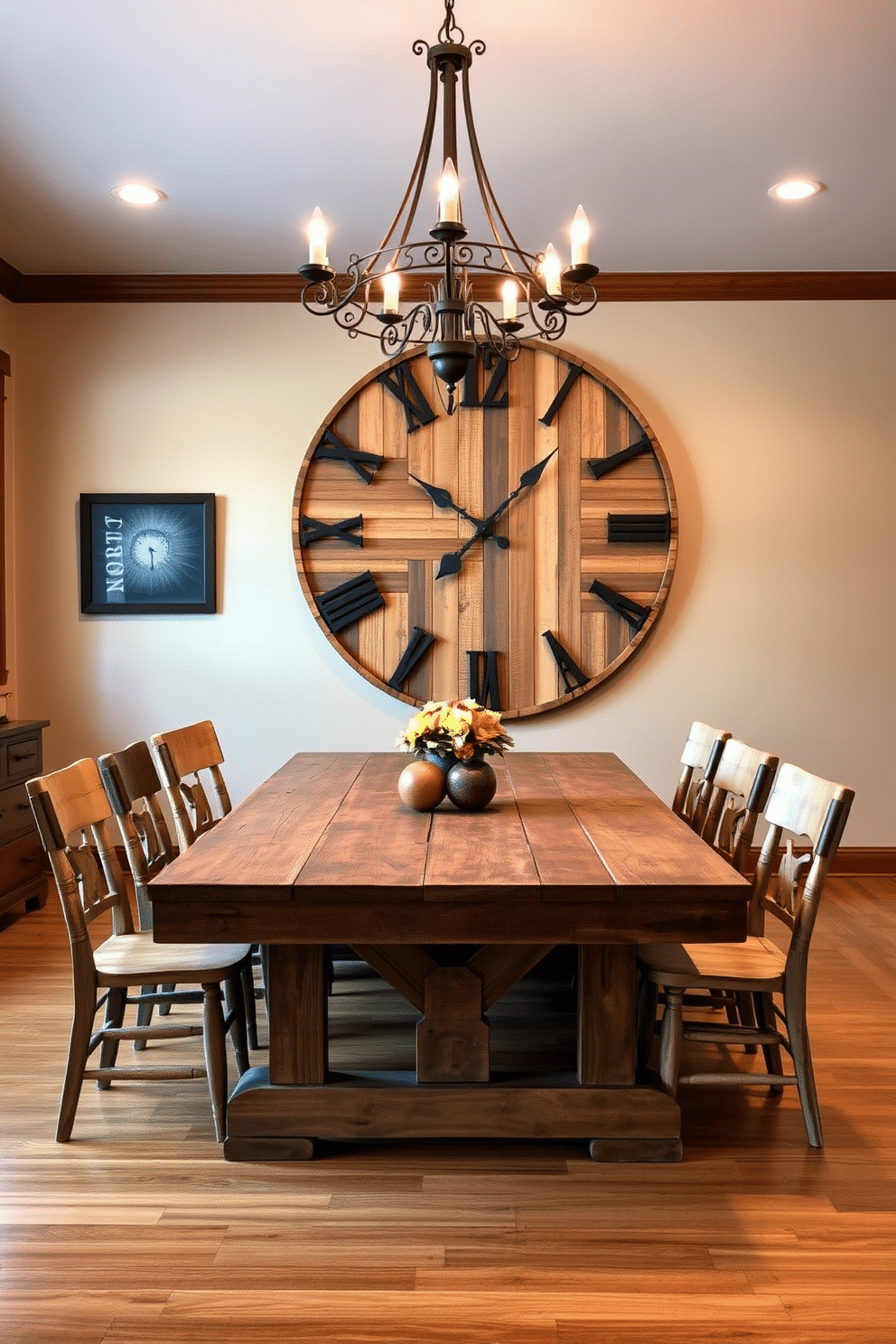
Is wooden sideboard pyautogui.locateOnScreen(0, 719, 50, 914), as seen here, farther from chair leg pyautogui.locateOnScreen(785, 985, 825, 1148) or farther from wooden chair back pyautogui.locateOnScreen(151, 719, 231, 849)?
chair leg pyautogui.locateOnScreen(785, 985, 825, 1148)

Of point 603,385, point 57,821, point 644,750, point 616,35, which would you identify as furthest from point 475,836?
point 603,385

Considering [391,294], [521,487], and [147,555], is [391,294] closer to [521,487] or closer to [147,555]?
[521,487]

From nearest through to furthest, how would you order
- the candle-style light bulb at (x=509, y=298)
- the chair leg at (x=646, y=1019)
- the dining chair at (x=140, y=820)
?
the chair leg at (x=646, y=1019)
the dining chair at (x=140, y=820)
the candle-style light bulb at (x=509, y=298)

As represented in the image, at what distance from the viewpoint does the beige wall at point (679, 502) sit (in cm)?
495

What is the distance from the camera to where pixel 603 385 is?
4.90m

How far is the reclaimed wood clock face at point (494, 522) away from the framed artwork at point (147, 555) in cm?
45

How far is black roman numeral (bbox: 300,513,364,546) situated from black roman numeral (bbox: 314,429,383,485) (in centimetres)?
18

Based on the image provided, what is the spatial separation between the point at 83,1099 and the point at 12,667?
2600 millimetres

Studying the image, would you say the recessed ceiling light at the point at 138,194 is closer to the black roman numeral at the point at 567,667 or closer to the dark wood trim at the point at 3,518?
the dark wood trim at the point at 3,518

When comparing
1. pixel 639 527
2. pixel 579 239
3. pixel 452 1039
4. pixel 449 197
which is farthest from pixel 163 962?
pixel 639 527

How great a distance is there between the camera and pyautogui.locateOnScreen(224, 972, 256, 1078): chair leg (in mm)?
2762

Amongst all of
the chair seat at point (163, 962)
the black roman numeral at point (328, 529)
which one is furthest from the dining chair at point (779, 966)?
the black roman numeral at point (328, 529)

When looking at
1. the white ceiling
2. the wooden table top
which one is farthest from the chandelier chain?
the wooden table top

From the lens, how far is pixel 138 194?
13.1 ft
